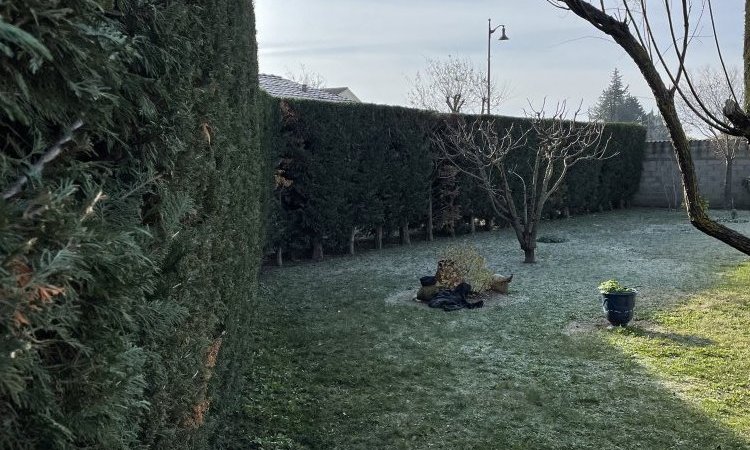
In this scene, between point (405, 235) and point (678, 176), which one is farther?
point (678, 176)

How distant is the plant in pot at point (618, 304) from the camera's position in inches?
202

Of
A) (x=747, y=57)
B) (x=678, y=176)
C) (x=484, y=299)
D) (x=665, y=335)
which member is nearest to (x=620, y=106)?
(x=678, y=176)

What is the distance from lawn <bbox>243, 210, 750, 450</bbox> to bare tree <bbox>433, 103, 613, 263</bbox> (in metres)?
1.16

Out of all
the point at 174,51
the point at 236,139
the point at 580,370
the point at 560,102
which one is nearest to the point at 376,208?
the point at 560,102

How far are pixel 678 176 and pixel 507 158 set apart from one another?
23.6 ft

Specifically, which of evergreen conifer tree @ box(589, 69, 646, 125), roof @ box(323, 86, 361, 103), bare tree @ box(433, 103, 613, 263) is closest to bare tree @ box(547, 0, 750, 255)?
bare tree @ box(433, 103, 613, 263)

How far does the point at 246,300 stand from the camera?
12.1 feet

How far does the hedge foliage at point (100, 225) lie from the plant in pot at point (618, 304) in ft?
14.2

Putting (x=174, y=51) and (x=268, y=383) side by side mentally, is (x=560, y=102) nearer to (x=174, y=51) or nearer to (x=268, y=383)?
(x=268, y=383)

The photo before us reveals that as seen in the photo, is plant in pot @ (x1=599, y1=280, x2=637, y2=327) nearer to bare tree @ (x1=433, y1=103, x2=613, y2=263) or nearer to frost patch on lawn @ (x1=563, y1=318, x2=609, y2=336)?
frost patch on lawn @ (x1=563, y1=318, x2=609, y2=336)

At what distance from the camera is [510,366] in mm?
4305

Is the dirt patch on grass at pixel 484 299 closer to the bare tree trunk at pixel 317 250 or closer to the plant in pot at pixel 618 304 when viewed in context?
the plant in pot at pixel 618 304

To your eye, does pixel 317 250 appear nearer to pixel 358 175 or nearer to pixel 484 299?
pixel 358 175

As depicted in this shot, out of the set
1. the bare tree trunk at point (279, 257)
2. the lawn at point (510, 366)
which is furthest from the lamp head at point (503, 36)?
the bare tree trunk at point (279, 257)
